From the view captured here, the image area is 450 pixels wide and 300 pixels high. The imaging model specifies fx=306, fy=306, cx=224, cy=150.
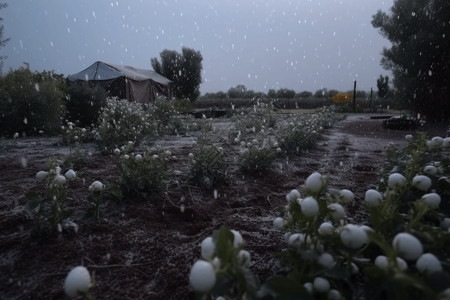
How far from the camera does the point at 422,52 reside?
9.75 metres

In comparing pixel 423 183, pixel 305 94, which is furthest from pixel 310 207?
pixel 305 94

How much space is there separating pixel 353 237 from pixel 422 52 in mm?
11156

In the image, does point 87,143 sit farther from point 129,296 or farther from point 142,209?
point 129,296

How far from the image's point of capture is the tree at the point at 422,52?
9570mm

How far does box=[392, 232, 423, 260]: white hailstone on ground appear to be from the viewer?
0.77 metres

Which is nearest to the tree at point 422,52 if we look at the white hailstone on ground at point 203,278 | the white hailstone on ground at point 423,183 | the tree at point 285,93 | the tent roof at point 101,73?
the white hailstone on ground at point 423,183

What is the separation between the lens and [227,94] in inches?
1330

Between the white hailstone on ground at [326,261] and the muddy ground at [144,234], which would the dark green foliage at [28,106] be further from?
the white hailstone on ground at [326,261]

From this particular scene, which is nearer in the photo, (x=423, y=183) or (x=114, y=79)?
(x=423, y=183)

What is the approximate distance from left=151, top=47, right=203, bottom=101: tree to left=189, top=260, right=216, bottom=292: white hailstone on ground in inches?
1068

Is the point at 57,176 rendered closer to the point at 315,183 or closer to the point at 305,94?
the point at 315,183

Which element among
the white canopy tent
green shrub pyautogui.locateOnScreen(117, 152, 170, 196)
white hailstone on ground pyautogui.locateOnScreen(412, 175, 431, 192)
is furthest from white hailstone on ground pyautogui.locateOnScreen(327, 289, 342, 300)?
the white canopy tent

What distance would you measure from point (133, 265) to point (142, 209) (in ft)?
2.31

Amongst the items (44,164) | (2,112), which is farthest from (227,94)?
(44,164)
